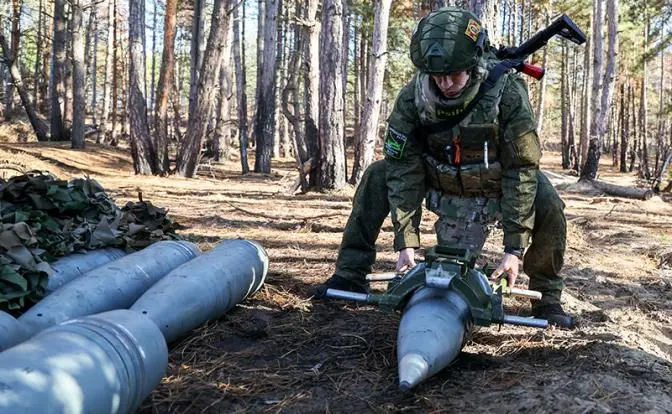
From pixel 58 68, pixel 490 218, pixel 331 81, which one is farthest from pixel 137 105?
pixel 490 218

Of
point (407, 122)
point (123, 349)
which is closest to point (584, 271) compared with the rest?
point (407, 122)

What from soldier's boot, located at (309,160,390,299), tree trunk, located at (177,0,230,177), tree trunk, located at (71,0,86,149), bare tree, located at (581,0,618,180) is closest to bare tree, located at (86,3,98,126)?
tree trunk, located at (71,0,86,149)

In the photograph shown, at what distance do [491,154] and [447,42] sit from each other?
2.40 ft

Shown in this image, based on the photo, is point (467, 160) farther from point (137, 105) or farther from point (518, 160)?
point (137, 105)

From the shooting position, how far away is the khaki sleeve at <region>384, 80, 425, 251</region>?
367 cm

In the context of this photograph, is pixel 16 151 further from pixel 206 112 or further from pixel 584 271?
pixel 584 271

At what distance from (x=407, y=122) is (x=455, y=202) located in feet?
1.98

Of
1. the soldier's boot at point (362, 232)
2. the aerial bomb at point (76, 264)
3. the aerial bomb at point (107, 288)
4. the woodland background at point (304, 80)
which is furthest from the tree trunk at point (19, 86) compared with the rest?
the soldier's boot at point (362, 232)

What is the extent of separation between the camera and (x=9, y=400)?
6.30ft

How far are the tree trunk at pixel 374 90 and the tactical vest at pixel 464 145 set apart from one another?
7545 mm

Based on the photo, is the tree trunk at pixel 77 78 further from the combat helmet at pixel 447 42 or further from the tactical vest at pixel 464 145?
the combat helmet at pixel 447 42

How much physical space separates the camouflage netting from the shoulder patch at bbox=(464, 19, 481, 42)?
261cm

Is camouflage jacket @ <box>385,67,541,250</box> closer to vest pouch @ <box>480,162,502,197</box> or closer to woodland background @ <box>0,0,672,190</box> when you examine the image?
vest pouch @ <box>480,162,502,197</box>

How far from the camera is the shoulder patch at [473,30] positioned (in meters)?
3.31
